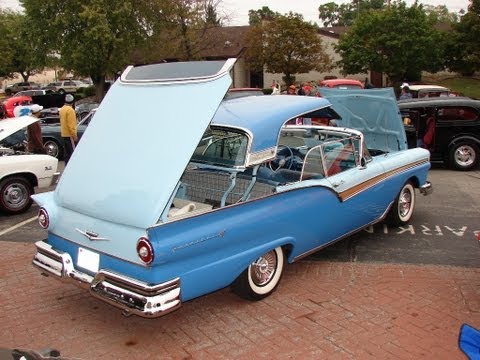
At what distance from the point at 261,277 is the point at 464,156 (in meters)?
7.88

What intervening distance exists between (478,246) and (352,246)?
1456mm

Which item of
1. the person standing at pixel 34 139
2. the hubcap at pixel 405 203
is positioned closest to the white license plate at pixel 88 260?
the hubcap at pixel 405 203

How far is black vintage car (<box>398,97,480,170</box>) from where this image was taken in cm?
1059

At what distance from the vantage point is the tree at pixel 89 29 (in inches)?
1014

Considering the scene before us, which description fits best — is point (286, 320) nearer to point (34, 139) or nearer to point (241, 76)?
point (34, 139)

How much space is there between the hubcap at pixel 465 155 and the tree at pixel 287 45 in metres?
22.8

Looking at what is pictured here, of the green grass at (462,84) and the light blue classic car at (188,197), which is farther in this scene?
the green grass at (462,84)

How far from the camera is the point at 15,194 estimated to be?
767cm

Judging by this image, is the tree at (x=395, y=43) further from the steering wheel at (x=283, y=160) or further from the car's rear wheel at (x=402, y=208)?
the steering wheel at (x=283, y=160)

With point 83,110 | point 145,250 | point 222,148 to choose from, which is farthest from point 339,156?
point 83,110

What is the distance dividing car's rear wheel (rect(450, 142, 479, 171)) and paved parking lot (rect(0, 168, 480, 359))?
17.4 feet

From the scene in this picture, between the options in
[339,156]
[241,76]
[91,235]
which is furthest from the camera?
[241,76]

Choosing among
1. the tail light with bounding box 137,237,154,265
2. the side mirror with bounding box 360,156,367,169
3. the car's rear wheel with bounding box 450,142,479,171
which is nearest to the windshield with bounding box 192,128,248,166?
the tail light with bounding box 137,237,154,265

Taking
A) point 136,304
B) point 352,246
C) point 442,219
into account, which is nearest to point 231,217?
point 136,304
